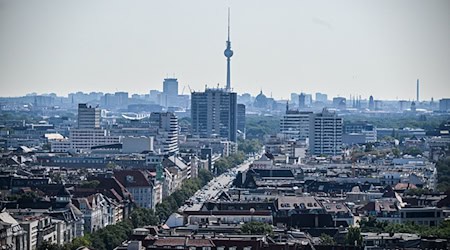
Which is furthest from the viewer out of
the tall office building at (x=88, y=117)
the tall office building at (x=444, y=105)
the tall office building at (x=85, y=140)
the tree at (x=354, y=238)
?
the tall office building at (x=444, y=105)

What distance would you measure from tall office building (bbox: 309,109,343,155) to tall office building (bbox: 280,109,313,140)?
8.39m

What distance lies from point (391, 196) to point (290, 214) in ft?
28.8

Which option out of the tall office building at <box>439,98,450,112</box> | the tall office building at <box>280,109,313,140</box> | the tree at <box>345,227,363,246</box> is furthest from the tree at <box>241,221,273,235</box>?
the tall office building at <box>439,98,450,112</box>

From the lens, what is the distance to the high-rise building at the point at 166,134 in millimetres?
95000

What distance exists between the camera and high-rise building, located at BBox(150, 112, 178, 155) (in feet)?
312

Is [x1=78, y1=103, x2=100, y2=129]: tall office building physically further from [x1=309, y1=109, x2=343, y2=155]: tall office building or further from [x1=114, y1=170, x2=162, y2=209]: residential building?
[x1=114, y1=170, x2=162, y2=209]: residential building

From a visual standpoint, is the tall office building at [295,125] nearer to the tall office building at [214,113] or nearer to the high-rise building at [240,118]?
the tall office building at [214,113]

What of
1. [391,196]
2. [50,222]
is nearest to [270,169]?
[391,196]

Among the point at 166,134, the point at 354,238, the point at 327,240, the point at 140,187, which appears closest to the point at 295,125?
the point at 166,134

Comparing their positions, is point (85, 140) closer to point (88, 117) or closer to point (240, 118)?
point (88, 117)

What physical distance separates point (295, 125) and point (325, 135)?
1213 centimetres

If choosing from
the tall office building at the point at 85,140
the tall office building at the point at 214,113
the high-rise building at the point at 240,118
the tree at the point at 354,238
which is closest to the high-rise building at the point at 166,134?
the tall office building at the point at 85,140

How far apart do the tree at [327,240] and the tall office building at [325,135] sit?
5400cm

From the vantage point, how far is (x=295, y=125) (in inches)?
4331
